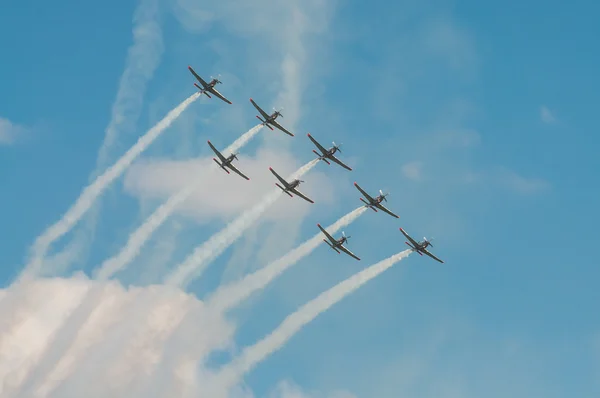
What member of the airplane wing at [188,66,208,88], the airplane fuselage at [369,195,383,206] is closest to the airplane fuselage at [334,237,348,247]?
the airplane fuselage at [369,195,383,206]

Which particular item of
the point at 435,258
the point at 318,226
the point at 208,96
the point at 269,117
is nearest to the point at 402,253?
the point at 435,258

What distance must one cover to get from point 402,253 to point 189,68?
2162 inches

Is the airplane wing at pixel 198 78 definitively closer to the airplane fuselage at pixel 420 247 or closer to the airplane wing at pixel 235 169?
the airplane wing at pixel 235 169

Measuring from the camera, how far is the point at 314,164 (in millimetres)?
180125

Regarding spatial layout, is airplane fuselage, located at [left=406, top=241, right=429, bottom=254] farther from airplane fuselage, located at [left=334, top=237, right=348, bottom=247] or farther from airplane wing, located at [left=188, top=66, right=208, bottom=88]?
airplane wing, located at [left=188, top=66, right=208, bottom=88]

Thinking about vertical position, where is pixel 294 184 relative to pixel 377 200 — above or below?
below

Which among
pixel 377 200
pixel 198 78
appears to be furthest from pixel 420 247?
pixel 198 78

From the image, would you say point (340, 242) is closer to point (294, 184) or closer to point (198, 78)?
point (294, 184)

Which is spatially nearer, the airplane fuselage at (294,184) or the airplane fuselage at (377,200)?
the airplane fuselage at (294,184)

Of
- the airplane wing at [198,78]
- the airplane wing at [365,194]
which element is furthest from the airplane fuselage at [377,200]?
the airplane wing at [198,78]

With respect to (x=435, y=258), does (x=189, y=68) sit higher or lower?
lower

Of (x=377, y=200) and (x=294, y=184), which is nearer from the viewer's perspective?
(x=294, y=184)

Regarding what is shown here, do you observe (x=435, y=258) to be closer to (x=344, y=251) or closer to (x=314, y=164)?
(x=344, y=251)

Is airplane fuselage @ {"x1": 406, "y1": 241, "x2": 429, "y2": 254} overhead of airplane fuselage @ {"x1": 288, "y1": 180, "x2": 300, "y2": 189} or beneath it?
overhead
